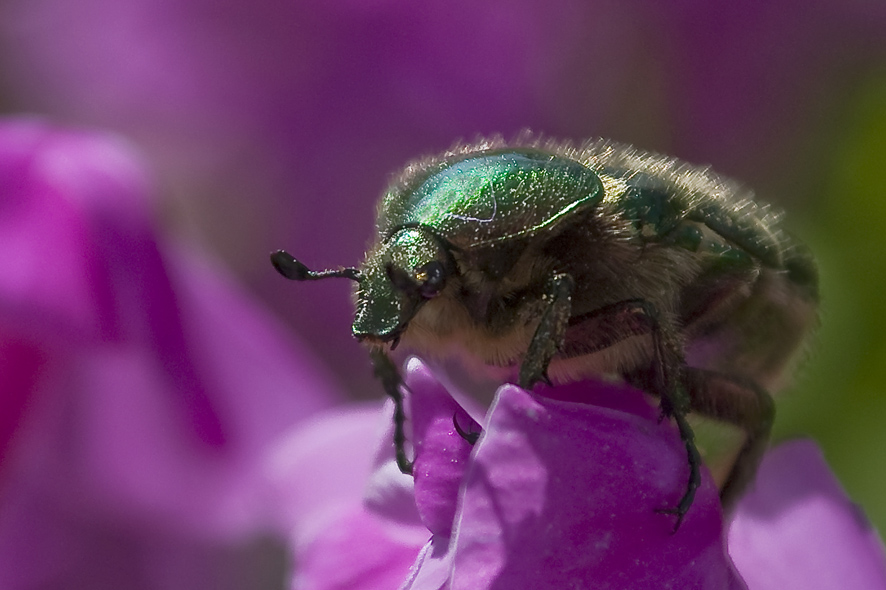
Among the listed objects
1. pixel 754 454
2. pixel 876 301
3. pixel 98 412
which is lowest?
pixel 98 412

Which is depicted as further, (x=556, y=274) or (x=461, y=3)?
(x=461, y=3)

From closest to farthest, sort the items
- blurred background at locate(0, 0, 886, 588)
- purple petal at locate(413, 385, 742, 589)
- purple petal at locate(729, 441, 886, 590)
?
purple petal at locate(413, 385, 742, 589) < purple petal at locate(729, 441, 886, 590) < blurred background at locate(0, 0, 886, 588)

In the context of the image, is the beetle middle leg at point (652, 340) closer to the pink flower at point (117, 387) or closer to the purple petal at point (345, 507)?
the purple petal at point (345, 507)

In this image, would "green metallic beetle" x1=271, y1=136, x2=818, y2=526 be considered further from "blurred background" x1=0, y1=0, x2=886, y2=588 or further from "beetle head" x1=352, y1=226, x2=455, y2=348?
"blurred background" x1=0, y1=0, x2=886, y2=588

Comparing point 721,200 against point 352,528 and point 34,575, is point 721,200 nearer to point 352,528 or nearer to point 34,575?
point 352,528

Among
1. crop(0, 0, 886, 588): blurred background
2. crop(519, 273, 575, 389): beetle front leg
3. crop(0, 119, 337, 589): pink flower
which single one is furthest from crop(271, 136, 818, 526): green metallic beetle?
crop(0, 0, 886, 588): blurred background

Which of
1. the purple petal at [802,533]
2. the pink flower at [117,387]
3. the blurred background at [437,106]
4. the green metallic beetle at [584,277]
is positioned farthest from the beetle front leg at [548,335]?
the blurred background at [437,106]

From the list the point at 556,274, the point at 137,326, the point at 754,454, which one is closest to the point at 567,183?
the point at 556,274

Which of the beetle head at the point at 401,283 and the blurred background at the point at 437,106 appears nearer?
the beetle head at the point at 401,283
